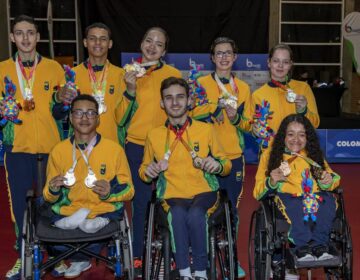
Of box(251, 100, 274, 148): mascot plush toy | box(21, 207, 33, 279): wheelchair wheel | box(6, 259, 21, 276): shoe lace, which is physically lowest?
box(6, 259, 21, 276): shoe lace

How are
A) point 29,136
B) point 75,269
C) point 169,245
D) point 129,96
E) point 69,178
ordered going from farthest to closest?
point 75,269 < point 29,136 < point 129,96 < point 69,178 < point 169,245

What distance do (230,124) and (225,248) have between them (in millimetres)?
870

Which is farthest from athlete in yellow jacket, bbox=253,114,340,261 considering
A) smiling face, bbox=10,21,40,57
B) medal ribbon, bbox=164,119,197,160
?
smiling face, bbox=10,21,40,57

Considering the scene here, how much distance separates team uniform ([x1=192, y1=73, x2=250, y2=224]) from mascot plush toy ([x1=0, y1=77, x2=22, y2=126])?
1069 mm

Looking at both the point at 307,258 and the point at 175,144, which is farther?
the point at 175,144

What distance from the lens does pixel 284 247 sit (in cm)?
300

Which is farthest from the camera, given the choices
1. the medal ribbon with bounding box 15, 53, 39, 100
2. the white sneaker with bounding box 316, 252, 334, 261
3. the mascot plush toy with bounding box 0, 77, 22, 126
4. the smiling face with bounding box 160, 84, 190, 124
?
the medal ribbon with bounding box 15, 53, 39, 100

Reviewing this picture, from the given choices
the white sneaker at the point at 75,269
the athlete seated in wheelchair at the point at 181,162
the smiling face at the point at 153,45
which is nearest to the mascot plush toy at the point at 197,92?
the athlete seated in wheelchair at the point at 181,162

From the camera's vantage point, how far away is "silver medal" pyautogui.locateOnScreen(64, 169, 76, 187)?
10.7 feet

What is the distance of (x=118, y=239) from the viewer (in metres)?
3.18

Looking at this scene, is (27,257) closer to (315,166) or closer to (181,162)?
(181,162)

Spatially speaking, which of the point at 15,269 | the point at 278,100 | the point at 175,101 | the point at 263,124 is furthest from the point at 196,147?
the point at 15,269

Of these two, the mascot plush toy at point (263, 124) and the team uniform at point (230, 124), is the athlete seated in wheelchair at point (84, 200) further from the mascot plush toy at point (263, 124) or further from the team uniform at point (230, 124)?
the mascot plush toy at point (263, 124)

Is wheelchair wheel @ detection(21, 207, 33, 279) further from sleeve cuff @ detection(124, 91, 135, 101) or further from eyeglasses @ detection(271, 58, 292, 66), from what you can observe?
eyeglasses @ detection(271, 58, 292, 66)
